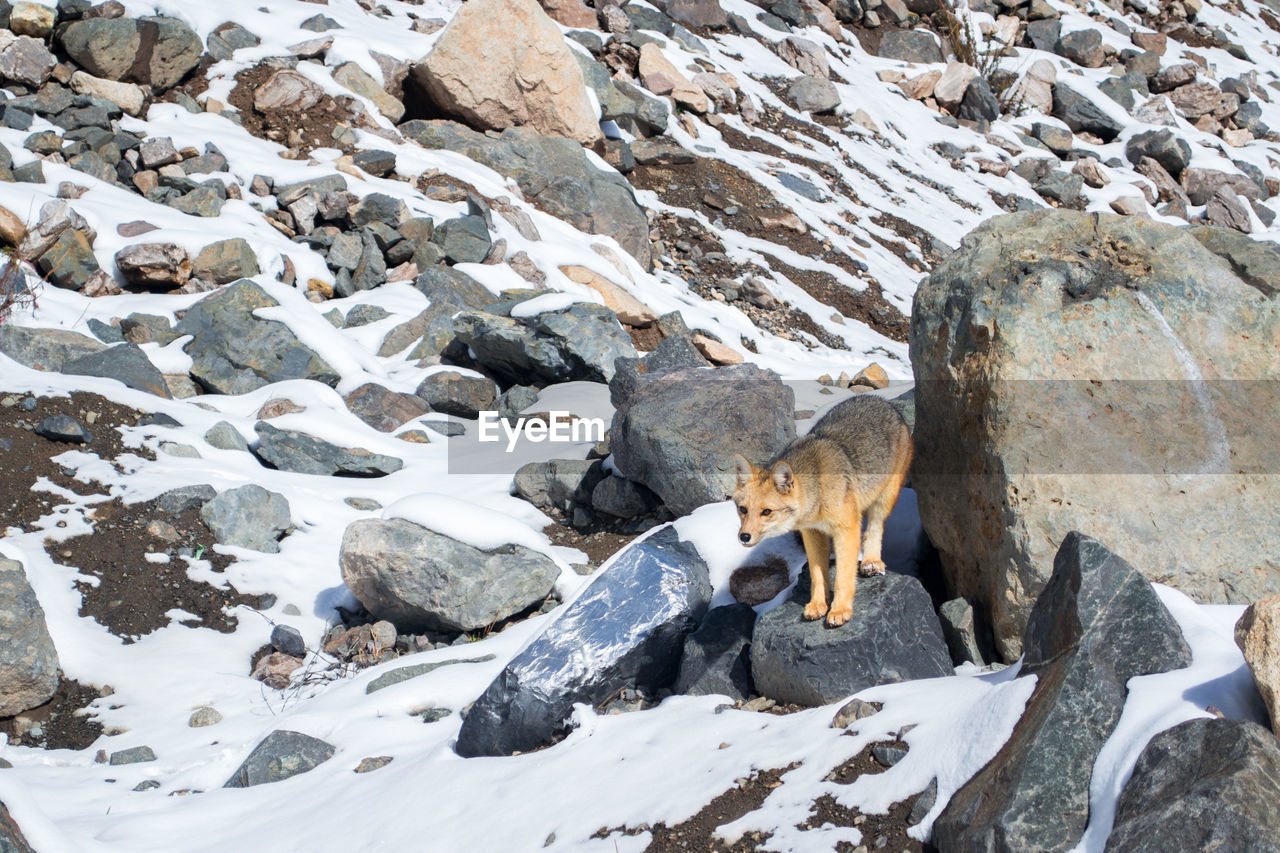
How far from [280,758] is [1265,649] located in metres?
5.27

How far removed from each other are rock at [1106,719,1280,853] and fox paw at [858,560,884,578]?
7.65ft

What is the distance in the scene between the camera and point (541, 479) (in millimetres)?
10008

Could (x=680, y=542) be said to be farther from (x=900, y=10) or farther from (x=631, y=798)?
(x=900, y=10)

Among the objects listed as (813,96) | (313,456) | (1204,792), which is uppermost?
(1204,792)

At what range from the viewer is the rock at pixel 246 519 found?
8688mm

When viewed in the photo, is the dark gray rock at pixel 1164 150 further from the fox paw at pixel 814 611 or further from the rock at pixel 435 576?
the fox paw at pixel 814 611

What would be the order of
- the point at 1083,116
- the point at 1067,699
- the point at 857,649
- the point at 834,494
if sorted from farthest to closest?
1. the point at 1083,116
2. the point at 834,494
3. the point at 857,649
4. the point at 1067,699

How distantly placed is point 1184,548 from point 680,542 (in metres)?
3.07

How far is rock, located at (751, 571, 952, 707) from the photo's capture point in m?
5.18

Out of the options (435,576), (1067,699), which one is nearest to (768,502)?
(1067,699)

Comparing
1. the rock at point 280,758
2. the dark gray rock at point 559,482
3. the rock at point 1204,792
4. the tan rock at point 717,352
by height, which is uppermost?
the rock at point 1204,792

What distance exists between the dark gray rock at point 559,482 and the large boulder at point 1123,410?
4.72 m

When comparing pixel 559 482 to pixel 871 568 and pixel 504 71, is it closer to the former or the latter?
pixel 871 568

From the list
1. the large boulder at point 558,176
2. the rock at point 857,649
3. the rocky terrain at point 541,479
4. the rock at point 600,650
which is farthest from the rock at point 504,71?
the rock at point 857,649
